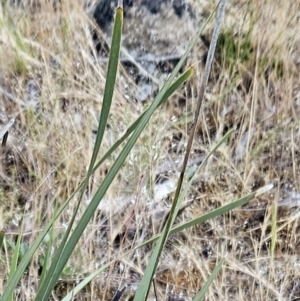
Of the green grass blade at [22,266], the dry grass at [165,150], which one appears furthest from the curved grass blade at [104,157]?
the dry grass at [165,150]

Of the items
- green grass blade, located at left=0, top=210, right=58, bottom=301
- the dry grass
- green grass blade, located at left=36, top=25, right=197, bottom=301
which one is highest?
green grass blade, located at left=36, top=25, right=197, bottom=301

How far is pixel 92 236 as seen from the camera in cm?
132

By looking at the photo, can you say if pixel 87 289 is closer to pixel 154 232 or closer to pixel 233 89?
pixel 154 232

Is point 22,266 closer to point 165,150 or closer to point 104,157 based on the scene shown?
point 104,157

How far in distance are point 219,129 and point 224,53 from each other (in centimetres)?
23

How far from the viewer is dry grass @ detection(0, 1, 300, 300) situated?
1299 mm

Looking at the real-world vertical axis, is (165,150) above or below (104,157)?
below

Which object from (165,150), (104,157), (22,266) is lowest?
(165,150)

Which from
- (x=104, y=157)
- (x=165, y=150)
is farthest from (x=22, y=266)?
(x=165, y=150)

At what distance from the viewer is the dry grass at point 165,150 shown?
4.26 feet

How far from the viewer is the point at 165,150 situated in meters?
1.50

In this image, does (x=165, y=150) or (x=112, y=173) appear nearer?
(x=112, y=173)

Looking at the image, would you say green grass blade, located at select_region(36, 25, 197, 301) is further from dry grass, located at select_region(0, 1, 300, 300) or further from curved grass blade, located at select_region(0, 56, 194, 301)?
dry grass, located at select_region(0, 1, 300, 300)

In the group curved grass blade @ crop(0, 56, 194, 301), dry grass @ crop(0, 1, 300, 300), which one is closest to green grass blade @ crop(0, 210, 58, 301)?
curved grass blade @ crop(0, 56, 194, 301)
